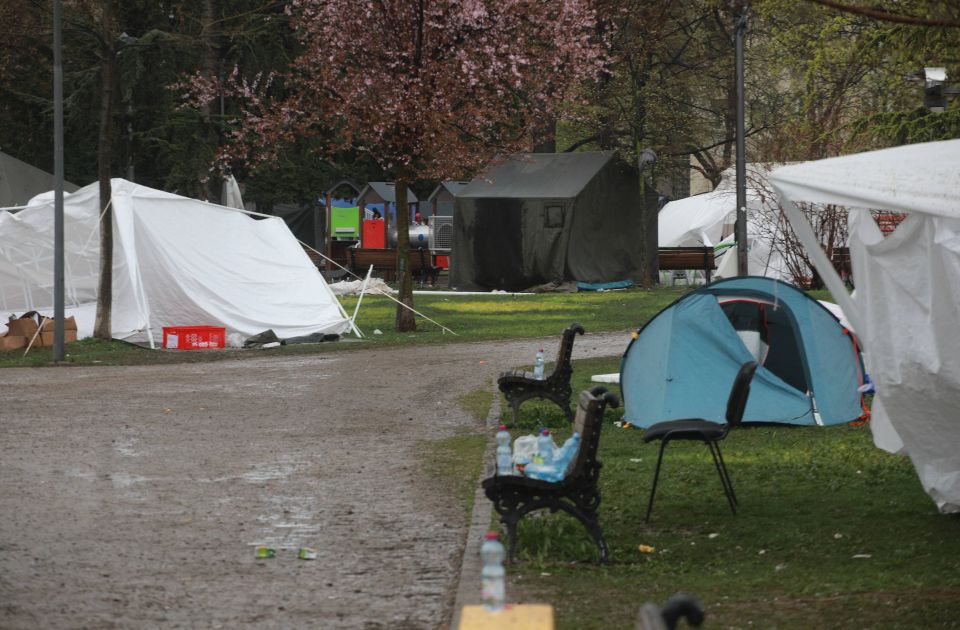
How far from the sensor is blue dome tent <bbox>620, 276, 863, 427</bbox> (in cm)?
1413

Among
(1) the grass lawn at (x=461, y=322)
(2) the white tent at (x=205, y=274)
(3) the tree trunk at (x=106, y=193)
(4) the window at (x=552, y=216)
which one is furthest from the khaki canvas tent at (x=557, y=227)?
(3) the tree trunk at (x=106, y=193)

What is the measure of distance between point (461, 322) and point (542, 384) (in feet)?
47.1

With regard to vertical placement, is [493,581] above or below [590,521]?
above

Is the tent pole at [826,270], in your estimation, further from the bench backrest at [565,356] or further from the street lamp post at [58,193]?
the street lamp post at [58,193]

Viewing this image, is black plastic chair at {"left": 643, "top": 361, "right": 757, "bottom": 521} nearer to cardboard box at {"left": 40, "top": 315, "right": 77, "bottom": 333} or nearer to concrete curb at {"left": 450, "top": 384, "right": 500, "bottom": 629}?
concrete curb at {"left": 450, "top": 384, "right": 500, "bottom": 629}

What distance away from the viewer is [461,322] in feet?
94.3

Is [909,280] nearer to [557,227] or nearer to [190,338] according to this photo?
[190,338]

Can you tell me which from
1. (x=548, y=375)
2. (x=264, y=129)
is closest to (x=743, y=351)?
(x=548, y=375)

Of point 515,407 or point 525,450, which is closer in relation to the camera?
point 525,450

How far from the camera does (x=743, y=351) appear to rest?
14344 mm

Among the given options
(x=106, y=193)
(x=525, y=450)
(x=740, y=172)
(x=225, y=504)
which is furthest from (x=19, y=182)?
(x=525, y=450)

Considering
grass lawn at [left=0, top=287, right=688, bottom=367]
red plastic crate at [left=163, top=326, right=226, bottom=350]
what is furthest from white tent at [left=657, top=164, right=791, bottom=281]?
red plastic crate at [left=163, top=326, right=226, bottom=350]

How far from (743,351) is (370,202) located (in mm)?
38030

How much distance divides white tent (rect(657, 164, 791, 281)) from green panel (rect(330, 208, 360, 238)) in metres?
10.7
